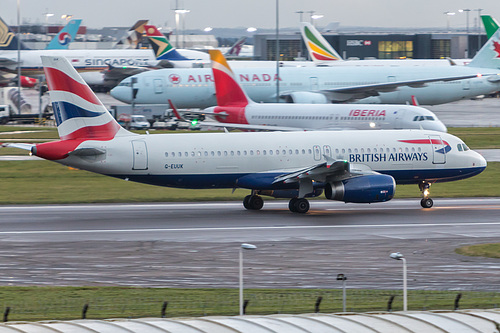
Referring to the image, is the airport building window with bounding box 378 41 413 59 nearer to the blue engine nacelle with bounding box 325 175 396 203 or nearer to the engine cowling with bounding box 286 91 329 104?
the engine cowling with bounding box 286 91 329 104

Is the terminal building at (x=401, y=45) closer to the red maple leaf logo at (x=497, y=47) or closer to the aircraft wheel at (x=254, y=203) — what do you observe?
the red maple leaf logo at (x=497, y=47)

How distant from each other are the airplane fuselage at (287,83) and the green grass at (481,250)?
189 ft

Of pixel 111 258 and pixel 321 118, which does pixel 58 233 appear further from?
pixel 321 118

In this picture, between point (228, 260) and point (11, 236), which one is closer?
point (228, 260)

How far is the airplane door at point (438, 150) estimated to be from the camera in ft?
132

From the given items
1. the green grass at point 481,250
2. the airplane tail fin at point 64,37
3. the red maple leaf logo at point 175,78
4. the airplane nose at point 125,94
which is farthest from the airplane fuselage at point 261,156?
the airplane tail fin at point 64,37

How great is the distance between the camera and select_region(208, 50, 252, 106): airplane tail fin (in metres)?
62.2

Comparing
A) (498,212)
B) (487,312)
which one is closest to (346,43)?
(498,212)

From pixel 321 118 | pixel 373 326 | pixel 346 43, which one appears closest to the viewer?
pixel 373 326

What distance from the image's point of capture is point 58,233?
33375 millimetres

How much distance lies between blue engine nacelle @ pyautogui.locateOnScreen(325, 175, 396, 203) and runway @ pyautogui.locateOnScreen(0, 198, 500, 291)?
3.53ft

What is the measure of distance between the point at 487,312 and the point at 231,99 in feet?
172

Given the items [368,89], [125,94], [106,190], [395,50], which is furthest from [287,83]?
[395,50]

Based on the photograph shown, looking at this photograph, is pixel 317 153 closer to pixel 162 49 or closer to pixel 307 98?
pixel 307 98
